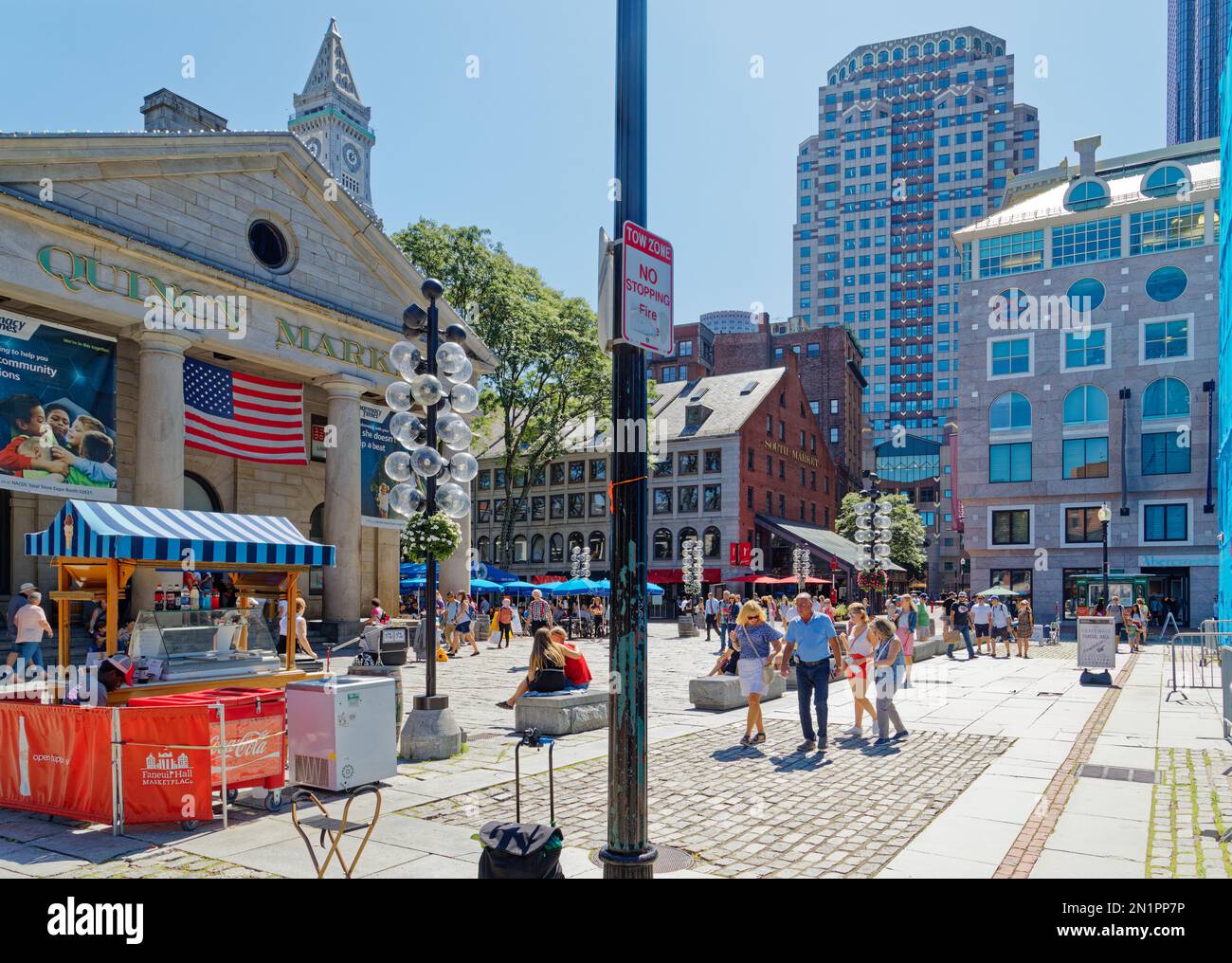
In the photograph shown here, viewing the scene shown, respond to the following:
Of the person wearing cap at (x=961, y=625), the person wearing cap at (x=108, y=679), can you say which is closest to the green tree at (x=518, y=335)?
the person wearing cap at (x=961, y=625)

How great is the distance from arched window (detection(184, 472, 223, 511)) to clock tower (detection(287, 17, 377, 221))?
139633 millimetres

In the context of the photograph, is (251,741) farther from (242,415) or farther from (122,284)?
(242,415)

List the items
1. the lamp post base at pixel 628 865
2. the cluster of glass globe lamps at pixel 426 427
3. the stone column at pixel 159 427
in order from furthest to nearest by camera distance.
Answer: the stone column at pixel 159 427, the cluster of glass globe lamps at pixel 426 427, the lamp post base at pixel 628 865

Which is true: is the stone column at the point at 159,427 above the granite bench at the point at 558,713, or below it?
above

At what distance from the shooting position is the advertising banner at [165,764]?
311 inches

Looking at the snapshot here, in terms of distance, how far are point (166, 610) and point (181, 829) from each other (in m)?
4.83

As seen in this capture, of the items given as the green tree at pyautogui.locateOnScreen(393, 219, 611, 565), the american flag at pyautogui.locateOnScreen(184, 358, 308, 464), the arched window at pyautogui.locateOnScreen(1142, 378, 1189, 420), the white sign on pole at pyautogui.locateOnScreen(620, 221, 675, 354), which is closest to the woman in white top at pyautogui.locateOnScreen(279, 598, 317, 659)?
the american flag at pyautogui.locateOnScreen(184, 358, 308, 464)

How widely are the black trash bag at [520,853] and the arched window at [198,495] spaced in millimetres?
26697

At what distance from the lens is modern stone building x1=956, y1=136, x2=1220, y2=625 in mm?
47938

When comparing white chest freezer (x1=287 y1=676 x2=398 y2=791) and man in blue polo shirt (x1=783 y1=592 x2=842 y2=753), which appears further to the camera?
man in blue polo shirt (x1=783 y1=592 x2=842 y2=753)

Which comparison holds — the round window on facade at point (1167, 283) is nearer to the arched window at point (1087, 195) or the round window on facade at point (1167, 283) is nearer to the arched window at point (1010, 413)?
the arched window at point (1087, 195)

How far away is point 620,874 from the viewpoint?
574cm

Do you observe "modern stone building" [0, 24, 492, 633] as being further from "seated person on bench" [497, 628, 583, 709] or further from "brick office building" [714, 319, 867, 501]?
"brick office building" [714, 319, 867, 501]
